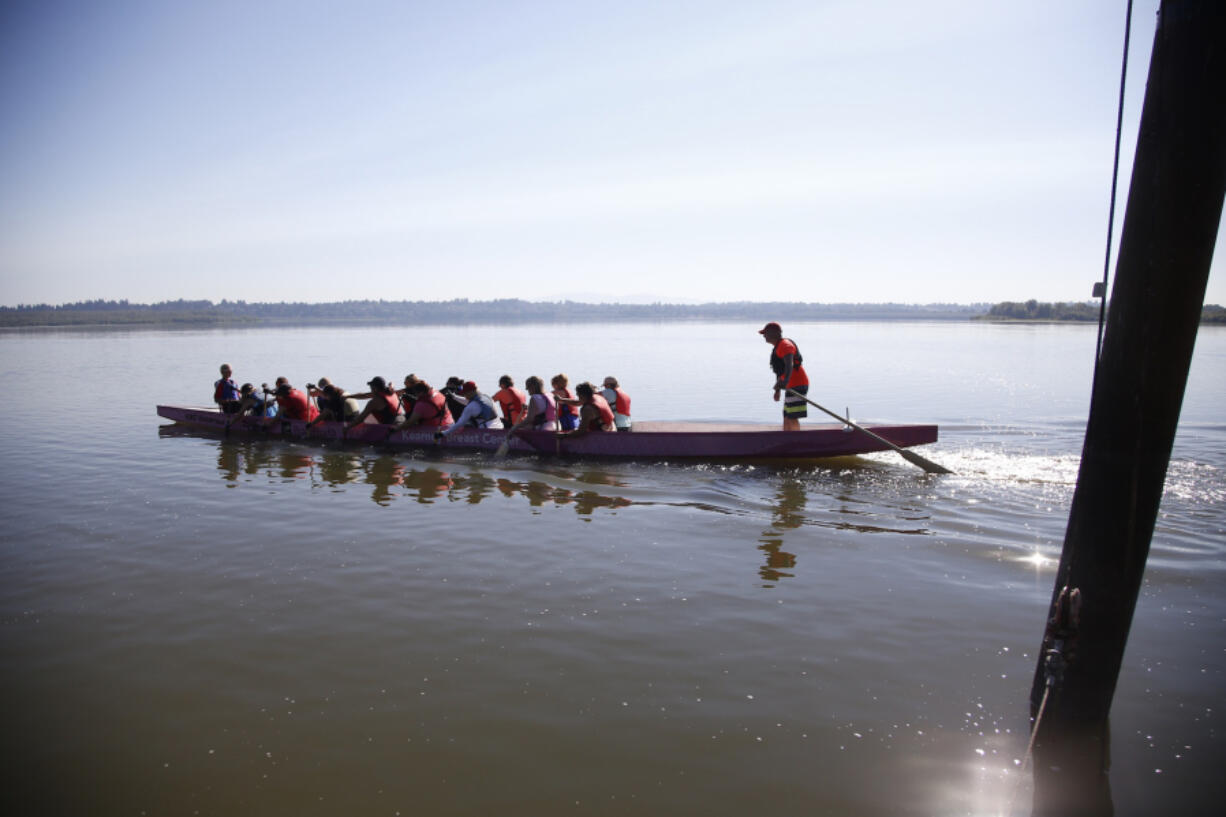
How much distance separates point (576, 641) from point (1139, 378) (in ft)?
12.8

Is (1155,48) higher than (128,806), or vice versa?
(1155,48)

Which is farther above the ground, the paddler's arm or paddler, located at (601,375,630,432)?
the paddler's arm

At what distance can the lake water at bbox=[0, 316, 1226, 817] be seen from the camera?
13.0 feet

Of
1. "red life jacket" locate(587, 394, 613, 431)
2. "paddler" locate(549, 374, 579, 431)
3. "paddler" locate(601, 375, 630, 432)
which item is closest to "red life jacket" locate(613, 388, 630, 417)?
"paddler" locate(601, 375, 630, 432)

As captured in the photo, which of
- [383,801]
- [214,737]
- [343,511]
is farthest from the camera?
[343,511]

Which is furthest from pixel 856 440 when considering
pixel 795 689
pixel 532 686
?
pixel 532 686

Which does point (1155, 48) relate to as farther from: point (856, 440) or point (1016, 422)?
point (1016, 422)

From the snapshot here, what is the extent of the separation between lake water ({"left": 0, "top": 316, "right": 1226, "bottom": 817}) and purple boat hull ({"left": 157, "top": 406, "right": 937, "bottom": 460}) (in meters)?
0.38

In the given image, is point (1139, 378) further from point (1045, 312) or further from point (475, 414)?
point (1045, 312)

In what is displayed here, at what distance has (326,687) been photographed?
4902 mm

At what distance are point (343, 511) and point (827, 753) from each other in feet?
23.0

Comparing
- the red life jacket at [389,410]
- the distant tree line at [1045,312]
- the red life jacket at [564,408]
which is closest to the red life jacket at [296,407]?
the red life jacket at [389,410]

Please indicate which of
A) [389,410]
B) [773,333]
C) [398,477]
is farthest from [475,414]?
[773,333]

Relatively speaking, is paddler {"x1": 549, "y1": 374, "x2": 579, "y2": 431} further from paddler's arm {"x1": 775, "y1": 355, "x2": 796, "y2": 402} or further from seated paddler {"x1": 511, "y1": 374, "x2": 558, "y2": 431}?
paddler's arm {"x1": 775, "y1": 355, "x2": 796, "y2": 402}
